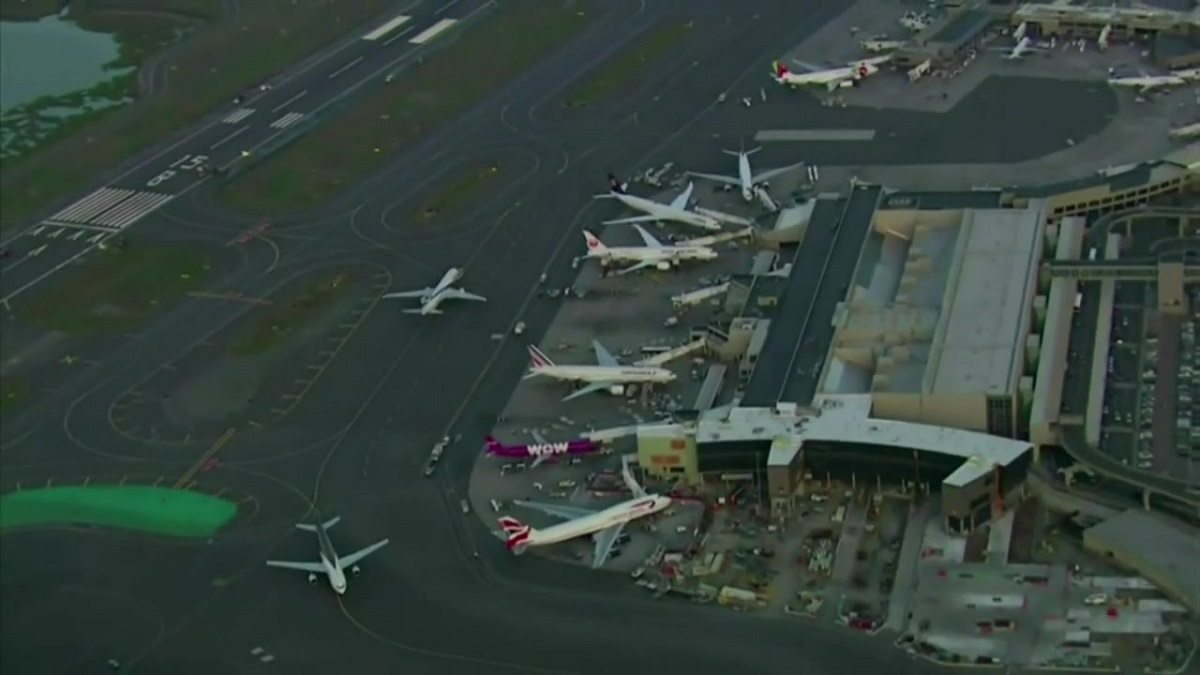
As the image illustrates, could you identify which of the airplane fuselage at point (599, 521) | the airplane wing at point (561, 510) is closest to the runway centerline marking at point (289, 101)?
the airplane wing at point (561, 510)

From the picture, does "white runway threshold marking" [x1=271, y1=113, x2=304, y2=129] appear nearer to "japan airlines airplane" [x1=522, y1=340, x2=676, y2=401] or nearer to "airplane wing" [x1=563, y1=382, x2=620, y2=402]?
"japan airlines airplane" [x1=522, y1=340, x2=676, y2=401]

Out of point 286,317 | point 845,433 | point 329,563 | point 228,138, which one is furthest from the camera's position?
point 228,138

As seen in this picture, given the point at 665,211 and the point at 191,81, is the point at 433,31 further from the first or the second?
the point at 665,211

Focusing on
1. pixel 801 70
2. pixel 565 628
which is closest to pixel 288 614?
pixel 565 628

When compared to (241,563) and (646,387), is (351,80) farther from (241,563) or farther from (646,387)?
(241,563)

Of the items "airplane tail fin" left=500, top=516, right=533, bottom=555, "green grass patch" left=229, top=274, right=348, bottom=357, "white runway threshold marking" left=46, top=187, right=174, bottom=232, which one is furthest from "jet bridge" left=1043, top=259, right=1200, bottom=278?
"white runway threshold marking" left=46, top=187, right=174, bottom=232

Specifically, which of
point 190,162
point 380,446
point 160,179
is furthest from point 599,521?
point 190,162

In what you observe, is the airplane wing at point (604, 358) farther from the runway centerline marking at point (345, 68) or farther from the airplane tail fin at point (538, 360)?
the runway centerline marking at point (345, 68)
